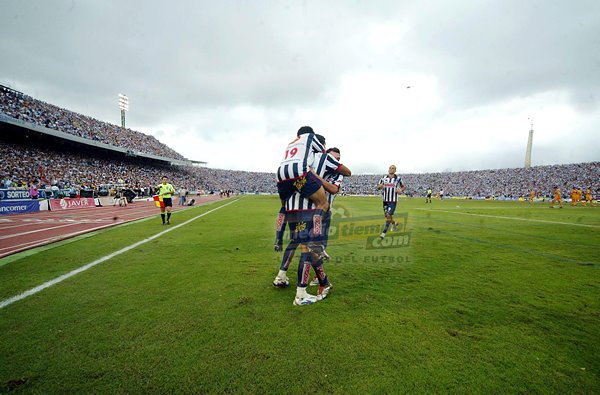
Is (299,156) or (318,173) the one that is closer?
(299,156)

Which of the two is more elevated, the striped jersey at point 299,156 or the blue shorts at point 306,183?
the striped jersey at point 299,156

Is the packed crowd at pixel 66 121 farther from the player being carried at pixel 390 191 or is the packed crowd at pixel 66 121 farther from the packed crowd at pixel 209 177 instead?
the player being carried at pixel 390 191

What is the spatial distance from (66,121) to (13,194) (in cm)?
2619

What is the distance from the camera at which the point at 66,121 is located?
3606 centimetres

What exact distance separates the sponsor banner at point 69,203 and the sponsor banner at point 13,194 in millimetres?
1899

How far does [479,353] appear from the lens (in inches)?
89.1

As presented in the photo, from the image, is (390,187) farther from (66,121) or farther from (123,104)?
(123,104)

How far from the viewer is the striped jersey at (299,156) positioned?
3.28 m

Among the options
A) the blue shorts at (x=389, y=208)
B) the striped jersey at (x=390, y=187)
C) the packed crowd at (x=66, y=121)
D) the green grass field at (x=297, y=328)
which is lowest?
the green grass field at (x=297, y=328)

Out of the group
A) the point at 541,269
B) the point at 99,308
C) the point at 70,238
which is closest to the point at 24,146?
the point at 70,238

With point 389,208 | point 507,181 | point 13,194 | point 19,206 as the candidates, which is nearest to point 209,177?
point 13,194

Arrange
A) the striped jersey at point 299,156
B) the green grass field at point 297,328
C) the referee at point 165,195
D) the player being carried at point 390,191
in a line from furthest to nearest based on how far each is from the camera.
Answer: the referee at point 165,195 < the player being carried at point 390,191 < the striped jersey at point 299,156 < the green grass field at point 297,328

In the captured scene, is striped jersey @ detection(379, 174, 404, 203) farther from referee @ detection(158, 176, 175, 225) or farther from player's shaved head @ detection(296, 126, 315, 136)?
referee @ detection(158, 176, 175, 225)

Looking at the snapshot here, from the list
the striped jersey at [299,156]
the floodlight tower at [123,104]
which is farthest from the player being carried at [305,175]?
the floodlight tower at [123,104]
